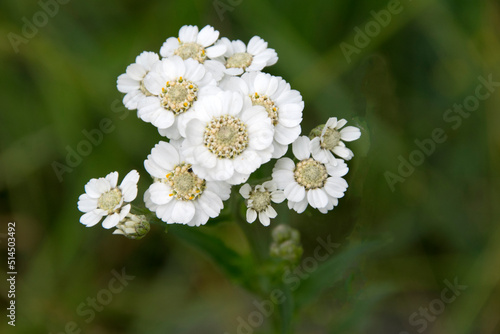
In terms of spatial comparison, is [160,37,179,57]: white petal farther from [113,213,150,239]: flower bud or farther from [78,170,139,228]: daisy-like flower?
[113,213,150,239]: flower bud

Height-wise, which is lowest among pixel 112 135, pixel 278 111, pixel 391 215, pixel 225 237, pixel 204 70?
pixel 225 237

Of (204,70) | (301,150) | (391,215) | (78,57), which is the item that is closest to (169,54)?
(204,70)

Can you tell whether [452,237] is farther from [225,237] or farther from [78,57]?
[78,57]

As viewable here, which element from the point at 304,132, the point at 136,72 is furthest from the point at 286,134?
the point at 304,132

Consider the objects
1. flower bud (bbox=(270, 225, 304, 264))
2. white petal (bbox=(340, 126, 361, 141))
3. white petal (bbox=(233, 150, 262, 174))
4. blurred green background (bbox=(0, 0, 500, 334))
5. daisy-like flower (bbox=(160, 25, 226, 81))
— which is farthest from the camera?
blurred green background (bbox=(0, 0, 500, 334))

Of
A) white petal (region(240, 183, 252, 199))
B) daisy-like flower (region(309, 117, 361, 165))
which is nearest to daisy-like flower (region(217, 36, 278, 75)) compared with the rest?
daisy-like flower (region(309, 117, 361, 165))

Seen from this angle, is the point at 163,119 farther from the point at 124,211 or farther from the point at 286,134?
the point at 286,134

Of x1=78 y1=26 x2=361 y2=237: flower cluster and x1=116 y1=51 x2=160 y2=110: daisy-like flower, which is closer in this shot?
x1=78 y1=26 x2=361 y2=237: flower cluster
